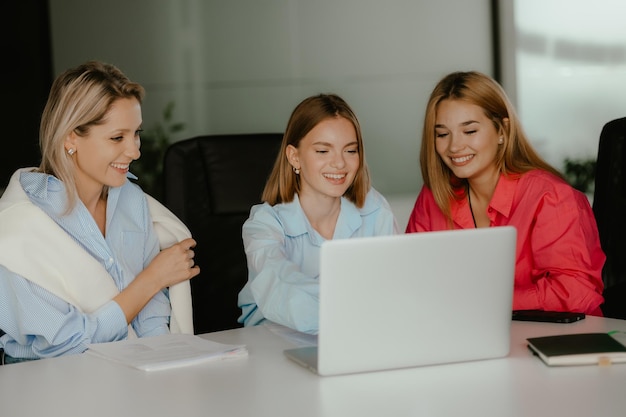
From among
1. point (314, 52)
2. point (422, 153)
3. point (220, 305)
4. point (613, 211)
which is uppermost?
point (314, 52)

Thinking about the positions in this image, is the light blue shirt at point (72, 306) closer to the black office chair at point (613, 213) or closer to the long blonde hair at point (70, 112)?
the long blonde hair at point (70, 112)

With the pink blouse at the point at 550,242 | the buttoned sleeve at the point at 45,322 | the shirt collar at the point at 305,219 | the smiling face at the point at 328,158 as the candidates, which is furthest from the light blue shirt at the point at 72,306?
the pink blouse at the point at 550,242

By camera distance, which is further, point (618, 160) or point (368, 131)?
point (368, 131)

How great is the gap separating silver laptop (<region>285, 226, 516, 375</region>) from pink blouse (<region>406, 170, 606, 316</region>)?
76 cm

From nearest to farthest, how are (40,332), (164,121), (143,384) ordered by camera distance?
(143,384)
(40,332)
(164,121)

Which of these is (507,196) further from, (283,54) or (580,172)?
(580,172)

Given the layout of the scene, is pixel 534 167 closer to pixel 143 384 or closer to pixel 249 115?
pixel 143 384

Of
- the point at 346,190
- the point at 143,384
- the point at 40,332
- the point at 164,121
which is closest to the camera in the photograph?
the point at 143,384

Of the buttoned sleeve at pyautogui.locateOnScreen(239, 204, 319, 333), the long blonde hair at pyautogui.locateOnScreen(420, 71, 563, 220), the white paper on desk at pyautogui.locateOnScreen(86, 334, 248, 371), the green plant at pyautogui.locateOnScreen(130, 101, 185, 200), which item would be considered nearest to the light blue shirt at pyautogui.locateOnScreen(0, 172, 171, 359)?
the white paper on desk at pyautogui.locateOnScreen(86, 334, 248, 371)

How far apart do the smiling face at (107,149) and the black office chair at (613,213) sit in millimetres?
1352

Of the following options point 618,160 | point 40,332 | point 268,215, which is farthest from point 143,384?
point 618,160

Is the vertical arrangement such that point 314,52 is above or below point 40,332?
above

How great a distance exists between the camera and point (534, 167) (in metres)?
2.78

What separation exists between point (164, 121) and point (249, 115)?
431mm
